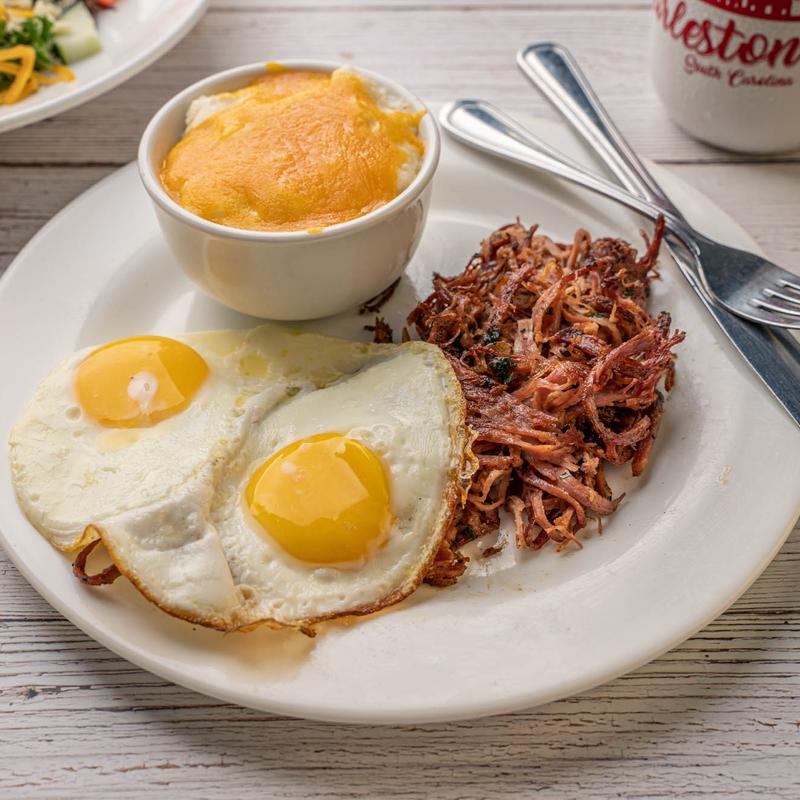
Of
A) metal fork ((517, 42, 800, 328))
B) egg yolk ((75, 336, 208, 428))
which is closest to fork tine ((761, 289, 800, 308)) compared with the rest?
metal fork ((517, 42, 800, 328))

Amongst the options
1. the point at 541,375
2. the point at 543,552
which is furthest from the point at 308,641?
the point at 541,375

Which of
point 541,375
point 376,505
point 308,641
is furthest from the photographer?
point 541,375

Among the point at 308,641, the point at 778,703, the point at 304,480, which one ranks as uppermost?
the point at 304,480

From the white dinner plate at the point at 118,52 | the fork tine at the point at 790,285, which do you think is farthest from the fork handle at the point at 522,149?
the white dinner plate at the point at 118,52

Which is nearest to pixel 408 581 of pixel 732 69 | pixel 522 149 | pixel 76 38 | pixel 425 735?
pixel 425 735

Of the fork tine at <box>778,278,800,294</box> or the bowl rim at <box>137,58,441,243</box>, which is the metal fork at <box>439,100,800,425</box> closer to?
the fork tine at <box>778,278,800,294</box>

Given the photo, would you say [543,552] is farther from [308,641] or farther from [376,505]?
[308,641]

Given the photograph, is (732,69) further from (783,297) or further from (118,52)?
(118,52)

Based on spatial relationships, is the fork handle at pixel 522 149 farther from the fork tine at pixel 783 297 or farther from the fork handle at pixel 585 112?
the fork tine at pixel 783 297
